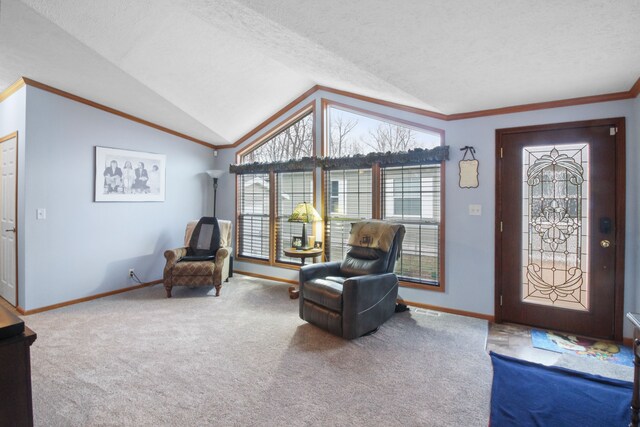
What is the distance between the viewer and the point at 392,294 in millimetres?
3506

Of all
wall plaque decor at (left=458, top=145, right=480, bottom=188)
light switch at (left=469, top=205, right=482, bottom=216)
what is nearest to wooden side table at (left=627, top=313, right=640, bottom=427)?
Answer: light switch at (left=469, top=205, right=482, bottom=216)

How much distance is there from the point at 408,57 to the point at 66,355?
3.69m

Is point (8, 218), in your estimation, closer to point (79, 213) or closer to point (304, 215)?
point (79, 213)

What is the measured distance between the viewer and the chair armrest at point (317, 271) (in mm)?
3529

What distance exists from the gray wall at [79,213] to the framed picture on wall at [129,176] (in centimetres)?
8

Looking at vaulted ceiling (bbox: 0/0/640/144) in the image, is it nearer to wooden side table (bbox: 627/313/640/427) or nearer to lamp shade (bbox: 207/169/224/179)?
lamp shade (bbox: 207/169/224/179)

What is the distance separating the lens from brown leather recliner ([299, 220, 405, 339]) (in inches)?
120

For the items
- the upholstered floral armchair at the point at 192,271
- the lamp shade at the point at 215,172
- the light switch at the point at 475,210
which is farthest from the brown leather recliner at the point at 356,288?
the lamp shade at the point at 215,172

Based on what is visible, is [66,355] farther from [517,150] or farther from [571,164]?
[571,164]

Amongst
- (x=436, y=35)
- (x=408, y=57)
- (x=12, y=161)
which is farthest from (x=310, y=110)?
(x=12, y=161)

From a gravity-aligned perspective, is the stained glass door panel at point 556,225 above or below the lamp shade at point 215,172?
below

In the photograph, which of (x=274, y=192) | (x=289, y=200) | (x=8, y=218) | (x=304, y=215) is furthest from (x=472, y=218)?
(x=8, y=218)

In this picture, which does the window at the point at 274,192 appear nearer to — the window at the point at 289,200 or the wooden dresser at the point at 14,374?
the window at the point at 289,200

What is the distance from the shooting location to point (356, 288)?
9.90 feet
